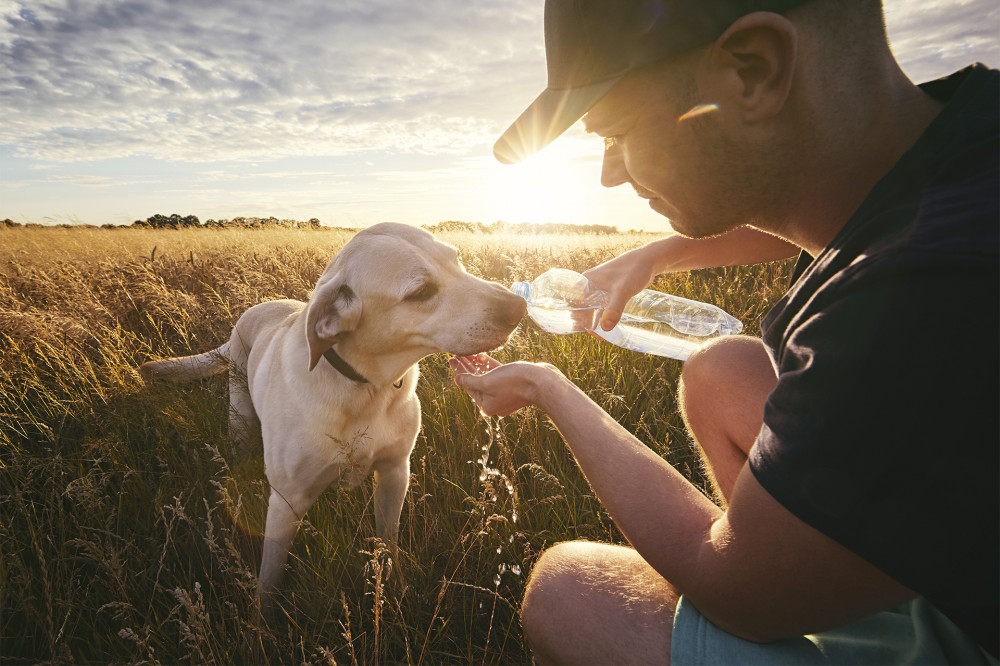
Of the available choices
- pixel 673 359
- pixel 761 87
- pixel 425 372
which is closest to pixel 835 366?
pixel 761 87

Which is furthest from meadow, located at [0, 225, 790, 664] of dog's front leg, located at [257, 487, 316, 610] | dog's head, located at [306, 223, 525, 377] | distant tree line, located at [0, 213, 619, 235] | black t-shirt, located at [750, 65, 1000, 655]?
distant tree line, located at [0, 213, 619, 235]

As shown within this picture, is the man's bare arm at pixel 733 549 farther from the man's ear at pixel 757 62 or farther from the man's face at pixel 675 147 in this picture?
the man's ear at pixel 757 62

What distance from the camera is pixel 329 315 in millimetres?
2660

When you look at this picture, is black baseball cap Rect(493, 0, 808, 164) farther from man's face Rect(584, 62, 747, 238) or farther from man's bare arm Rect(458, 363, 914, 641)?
man's bare arm Rect(458, 363, 914, 641)

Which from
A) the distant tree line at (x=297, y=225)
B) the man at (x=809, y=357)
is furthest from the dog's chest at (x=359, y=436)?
the distant tree line at (x=297, y=225)

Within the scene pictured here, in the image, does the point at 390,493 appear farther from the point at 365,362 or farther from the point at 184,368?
the point at 184,368

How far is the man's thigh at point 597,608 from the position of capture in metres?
1.53

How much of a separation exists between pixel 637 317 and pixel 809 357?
12.8 ft

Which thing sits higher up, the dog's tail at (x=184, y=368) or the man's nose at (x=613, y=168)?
the man's nose at (x=613, y=168)

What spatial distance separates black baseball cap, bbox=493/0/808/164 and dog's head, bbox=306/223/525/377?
1.18m

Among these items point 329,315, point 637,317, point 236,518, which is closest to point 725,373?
point 329,315

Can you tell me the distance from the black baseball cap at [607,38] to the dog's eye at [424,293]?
1.27 metres

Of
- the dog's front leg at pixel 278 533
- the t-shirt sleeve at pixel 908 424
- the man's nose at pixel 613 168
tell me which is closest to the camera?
the t-shirt sleeve at pixel 908 424

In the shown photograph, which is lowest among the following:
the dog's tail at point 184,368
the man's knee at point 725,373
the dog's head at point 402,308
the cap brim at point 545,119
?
the dog's tail at point 184,368
